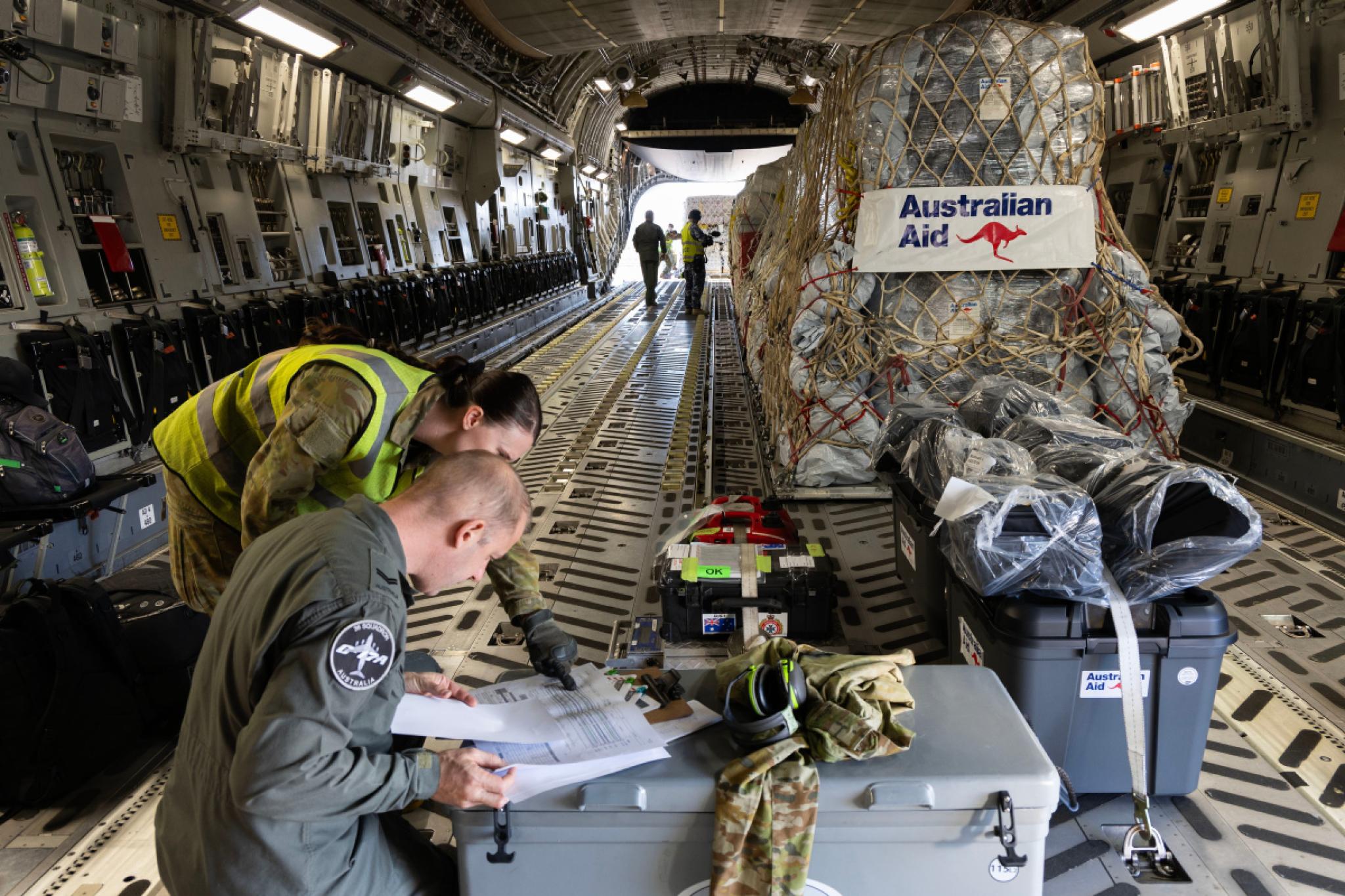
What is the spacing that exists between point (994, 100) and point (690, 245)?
11.4 meters

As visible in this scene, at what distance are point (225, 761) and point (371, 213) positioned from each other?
34.4 feet

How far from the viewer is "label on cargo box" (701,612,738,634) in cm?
334

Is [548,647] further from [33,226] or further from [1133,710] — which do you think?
[33,226]

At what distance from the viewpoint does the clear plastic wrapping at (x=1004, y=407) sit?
11.5 ft

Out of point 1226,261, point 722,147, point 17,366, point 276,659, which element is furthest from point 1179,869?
point 722,147

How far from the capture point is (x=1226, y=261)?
718 centimetres

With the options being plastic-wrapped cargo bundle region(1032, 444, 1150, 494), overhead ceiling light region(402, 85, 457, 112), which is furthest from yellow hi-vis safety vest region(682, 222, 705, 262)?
plastic-wrapped cargo bundle region(1032, 444, 1150, 494)

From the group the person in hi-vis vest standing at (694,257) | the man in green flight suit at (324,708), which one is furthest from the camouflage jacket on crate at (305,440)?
the person in hi-vis vest standing at (694,257)

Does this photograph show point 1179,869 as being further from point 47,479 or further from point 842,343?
point 47,479

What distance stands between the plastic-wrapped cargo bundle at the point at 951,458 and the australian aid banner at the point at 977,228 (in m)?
2.00

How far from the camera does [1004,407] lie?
11.8 ft

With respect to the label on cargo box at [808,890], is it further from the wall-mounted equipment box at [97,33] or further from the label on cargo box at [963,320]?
the wall-mounted equipment box at [97,33]

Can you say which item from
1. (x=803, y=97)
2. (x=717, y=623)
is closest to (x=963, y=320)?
(x=717, y=623)

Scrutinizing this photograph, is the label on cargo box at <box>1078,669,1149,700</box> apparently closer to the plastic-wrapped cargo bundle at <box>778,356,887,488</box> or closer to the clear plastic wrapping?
the clear plastic wrapping
